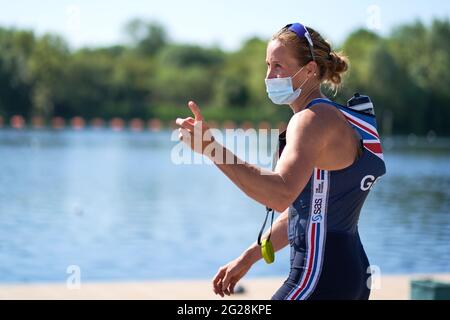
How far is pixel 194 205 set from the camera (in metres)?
21.5

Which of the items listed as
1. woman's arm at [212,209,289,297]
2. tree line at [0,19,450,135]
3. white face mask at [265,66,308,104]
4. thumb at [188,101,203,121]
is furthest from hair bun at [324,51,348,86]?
tree line at [0,19,450,135]

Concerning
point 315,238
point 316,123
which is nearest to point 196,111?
point 316,123

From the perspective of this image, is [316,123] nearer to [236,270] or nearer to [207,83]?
[236,270]

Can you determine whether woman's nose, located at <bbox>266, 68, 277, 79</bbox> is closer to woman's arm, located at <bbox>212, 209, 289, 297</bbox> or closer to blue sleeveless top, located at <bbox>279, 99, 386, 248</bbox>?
blue sleeveless top, located at <bbox>279, 99, 386, 248</bbox>

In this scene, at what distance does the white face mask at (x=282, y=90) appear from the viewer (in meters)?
3.02

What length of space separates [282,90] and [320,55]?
0.21m

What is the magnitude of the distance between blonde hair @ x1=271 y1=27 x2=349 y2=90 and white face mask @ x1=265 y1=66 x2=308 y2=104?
0.21 ft

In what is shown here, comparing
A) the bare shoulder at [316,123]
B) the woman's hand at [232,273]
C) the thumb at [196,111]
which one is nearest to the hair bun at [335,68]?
the bare shoulder at [316,123]

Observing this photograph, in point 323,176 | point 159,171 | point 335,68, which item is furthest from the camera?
Answer: point 159,171

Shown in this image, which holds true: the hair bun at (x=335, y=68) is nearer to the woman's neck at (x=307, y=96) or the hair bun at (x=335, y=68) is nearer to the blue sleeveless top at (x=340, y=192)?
the woman's neck at (x=307, y=96)

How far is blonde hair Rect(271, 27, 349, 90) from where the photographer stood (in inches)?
119

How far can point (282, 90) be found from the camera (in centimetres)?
303

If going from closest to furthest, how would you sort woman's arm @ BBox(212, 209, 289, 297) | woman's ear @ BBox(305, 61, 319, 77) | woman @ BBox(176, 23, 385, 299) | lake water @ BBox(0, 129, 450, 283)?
woman @ BBox(176, 23, 385, 299)
woman's ear @ BBox(305, 61, 319, 77)
woman's arm @ BBox(212, 209, 289, 297)
lake water @ BBox(0, 129, 450, 283)

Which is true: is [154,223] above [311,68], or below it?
below
